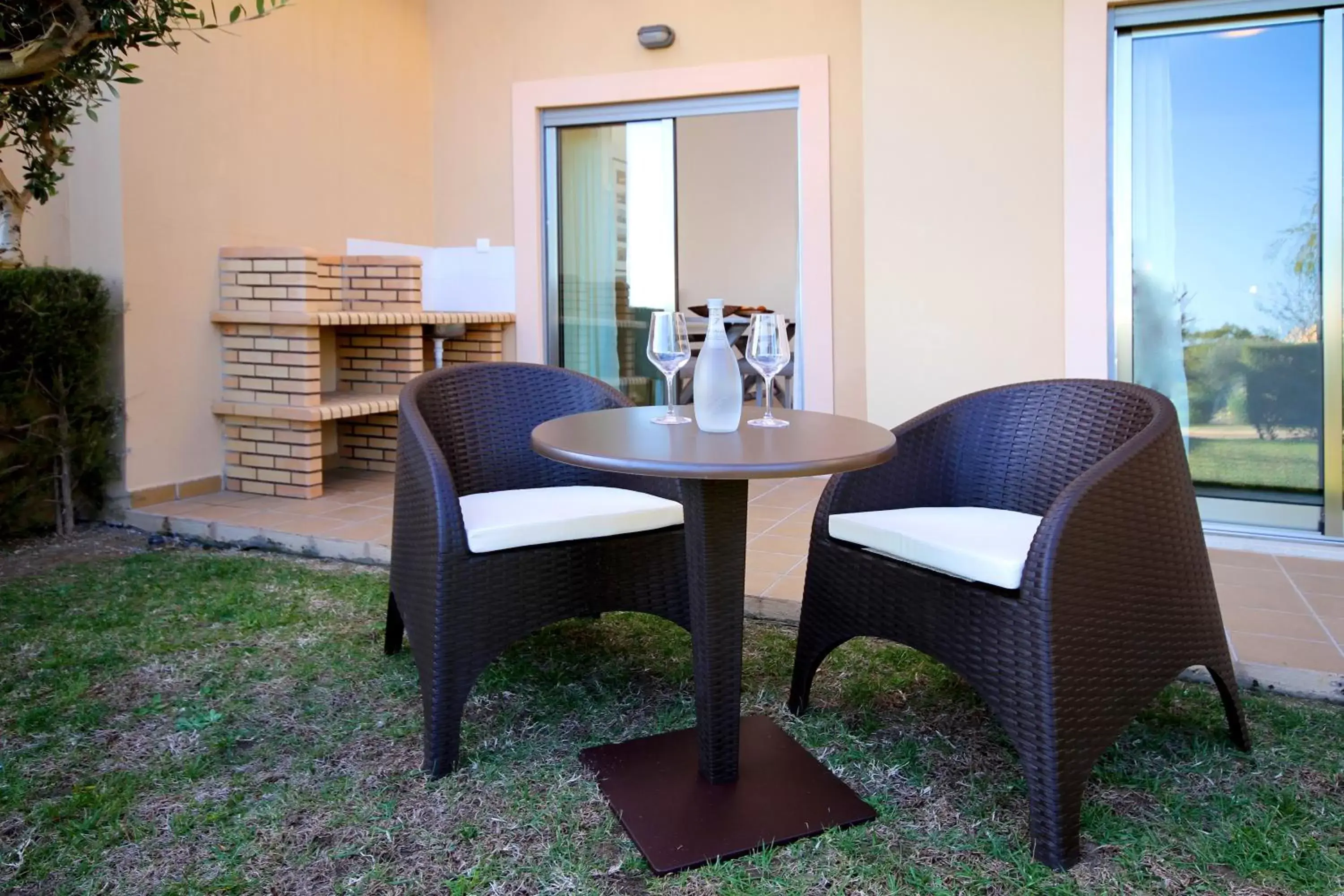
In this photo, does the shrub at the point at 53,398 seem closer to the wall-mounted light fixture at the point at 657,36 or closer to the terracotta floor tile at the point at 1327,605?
the wall-mounted light fixture at the point at 657,36

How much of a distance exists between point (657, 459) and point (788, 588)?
158 cm

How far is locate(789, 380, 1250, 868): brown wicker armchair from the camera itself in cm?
174

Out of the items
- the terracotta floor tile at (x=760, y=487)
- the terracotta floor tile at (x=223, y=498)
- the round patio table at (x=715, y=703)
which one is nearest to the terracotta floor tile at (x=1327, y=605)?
the round patio table at (x=715, y=703)

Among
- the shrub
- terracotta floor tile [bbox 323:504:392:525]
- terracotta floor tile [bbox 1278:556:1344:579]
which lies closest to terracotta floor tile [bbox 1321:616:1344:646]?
terracotta floor tile [bbox 1278:556:1344:579]

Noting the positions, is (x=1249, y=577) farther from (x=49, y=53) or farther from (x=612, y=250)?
(x=612, y=250)

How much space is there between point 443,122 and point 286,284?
202 cm

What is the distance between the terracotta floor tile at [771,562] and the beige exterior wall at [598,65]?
188 centimetres

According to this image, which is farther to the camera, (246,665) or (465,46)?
(465,46)

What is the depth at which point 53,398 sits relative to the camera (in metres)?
3.97

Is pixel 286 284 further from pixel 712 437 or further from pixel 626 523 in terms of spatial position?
pixel 712 437

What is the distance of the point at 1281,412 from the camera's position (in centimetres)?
394

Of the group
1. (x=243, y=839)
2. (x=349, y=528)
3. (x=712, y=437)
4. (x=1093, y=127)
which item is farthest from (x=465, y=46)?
(x=243, y=839)

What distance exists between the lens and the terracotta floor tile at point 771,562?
3.39 meters

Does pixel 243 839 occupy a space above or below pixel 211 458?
below
